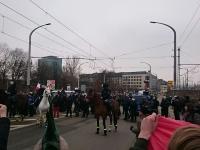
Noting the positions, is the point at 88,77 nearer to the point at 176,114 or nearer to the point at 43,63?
the point at 43,63

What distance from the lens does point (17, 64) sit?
10525cm

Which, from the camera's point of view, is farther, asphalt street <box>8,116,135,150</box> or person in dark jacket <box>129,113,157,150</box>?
asphalt street <box>8,116,135,150</box>

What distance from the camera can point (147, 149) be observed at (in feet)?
12.2

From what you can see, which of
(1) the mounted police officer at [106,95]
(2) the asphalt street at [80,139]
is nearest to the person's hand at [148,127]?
(2) the asphalt street at [80,139]

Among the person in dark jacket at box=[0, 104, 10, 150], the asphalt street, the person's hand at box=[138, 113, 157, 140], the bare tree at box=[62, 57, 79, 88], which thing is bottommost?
the asphalt street

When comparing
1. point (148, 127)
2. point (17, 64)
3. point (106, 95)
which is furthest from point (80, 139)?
point (17, 64)

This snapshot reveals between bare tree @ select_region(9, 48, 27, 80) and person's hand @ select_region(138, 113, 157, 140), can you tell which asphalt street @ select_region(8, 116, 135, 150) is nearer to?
person's hand @ select_region(138, 113, 157, 140)

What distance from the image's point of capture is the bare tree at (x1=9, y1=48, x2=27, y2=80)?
336 feet

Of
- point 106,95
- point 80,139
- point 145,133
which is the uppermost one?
point 106,95

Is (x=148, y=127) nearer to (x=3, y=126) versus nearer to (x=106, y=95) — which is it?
(x=3, y=126)

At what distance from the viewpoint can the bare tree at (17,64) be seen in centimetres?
10256

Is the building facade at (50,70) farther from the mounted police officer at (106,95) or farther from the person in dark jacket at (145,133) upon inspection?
the person in dark jacket at (145,133)

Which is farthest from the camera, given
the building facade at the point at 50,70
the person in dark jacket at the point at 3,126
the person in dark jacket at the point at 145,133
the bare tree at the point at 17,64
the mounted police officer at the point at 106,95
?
the building facade at the point at 50,70

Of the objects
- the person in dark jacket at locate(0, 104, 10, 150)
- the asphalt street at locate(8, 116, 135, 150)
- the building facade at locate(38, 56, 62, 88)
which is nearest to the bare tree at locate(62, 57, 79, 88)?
the building facade at locate(38, 56, 62, 88)
